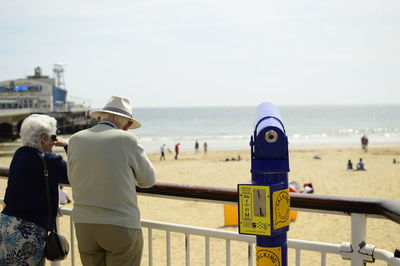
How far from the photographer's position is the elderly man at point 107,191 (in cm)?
218

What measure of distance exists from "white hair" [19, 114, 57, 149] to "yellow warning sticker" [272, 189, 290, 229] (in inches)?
61.3

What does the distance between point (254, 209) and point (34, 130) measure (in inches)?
61.2

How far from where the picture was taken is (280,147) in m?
1.45

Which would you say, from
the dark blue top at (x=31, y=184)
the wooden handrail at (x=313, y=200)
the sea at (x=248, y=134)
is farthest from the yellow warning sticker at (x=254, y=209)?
the sea at (x=248, y=134)

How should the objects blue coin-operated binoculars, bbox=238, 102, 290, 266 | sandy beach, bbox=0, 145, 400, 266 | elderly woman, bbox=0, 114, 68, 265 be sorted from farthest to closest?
sandy beach, bbox=0, 145, 400, 266 < elderly woman, bbox=0, 114, 68, 265 < blue coin-operated binoculars, bbox=238, 102, 290, 266

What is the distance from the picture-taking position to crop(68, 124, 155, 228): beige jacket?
2182mm

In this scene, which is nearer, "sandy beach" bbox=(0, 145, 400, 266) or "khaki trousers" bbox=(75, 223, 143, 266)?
"khaki trousers" bbox=(75, 223, 143, 266)

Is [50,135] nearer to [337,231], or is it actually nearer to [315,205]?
[315,205]

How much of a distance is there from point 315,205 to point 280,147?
2.16 feet

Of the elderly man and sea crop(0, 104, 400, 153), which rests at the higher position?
the elderly man

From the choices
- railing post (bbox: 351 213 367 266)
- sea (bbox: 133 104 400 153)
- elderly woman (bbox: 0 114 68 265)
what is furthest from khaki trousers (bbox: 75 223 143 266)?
sea (bbox: 133 104 400 153)

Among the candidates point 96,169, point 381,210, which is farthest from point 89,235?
point 381,210

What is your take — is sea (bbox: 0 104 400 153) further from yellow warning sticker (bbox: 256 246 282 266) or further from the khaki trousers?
yellow warning sticker (bbox: 256 246 282 266)

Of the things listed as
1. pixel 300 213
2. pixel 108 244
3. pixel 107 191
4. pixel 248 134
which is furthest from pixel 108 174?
pixel 248 134
